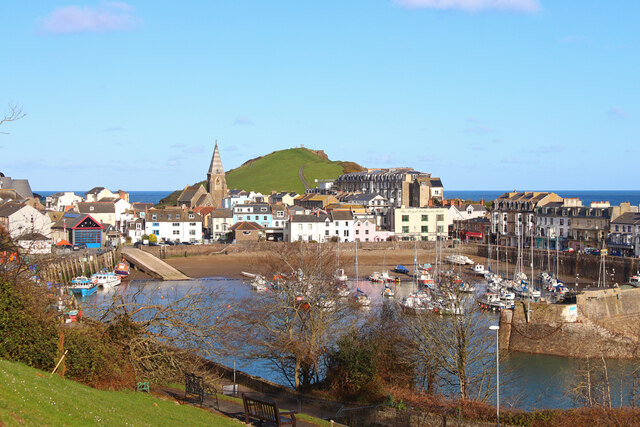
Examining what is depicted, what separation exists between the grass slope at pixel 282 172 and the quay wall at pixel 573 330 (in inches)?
4511

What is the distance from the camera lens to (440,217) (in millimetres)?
77938

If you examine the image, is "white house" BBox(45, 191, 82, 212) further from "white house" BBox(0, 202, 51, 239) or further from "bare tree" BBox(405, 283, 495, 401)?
"bare tree" BBox(405, 283, 495, 401)

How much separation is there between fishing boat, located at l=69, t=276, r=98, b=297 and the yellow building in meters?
38.7

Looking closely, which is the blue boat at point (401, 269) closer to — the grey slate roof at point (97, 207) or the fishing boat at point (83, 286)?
the fishing boat at point (83, 286)

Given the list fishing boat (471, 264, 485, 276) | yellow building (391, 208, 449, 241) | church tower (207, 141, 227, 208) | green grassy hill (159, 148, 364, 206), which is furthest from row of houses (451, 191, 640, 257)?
green grassy hill (159, 148, 364, 206)

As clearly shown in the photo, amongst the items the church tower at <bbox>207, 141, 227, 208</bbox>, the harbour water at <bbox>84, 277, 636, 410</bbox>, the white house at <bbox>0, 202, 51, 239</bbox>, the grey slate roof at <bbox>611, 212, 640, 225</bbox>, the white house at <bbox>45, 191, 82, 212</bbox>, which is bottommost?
the harbour water at <bbox>84, 277, 636, 410</bbox>

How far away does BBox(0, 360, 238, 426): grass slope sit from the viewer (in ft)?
31.1

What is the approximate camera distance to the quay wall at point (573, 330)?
30.8m

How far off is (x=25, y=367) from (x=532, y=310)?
83.4 feet

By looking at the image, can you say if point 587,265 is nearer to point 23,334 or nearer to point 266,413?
point 266,413

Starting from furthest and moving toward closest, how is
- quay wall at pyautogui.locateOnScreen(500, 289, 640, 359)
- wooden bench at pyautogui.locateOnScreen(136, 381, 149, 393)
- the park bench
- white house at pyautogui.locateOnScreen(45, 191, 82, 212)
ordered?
white house at pyautogui.locateOnScreen(45, 191, 82, 212)
quay wall at pyautogui.locateOnScreen(500, 289, 640, 359)
the park bench
wooden bench at pyautogui.locateOnScreen(136, 381, 149, 393)

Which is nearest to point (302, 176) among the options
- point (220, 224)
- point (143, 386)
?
point (220, 224)

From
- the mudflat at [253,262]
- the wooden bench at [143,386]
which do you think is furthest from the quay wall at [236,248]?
the wooden bench at [143,386]

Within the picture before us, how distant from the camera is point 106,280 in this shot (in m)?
49.9
